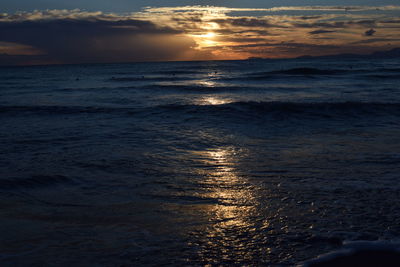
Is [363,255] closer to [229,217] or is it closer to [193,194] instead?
[229,217]

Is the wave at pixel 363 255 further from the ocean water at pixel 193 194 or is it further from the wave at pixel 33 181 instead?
the wave at pixel 33 181

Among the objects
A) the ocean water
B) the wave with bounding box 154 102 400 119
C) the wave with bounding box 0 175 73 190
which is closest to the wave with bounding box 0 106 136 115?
the wave with bounding box 154 102 400 119

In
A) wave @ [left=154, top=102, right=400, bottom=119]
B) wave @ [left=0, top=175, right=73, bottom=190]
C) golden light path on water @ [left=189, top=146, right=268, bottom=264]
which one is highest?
golden light path on water @ [left=189, top=146, right=268, bottom=264]

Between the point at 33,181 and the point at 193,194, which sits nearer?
the point at 193,194

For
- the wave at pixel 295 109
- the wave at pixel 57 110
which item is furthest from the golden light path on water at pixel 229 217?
the wave at pixel 57 110

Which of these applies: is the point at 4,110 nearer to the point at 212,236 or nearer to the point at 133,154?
the point at 133,154

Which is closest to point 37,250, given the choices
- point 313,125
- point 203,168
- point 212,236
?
point 212,236

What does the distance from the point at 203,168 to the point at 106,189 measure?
1.95 meters

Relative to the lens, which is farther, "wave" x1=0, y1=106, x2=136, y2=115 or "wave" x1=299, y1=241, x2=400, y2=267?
"wave" x1=0, y1=106, x2=136, y2=115

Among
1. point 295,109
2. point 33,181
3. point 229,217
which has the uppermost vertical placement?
point 229,217

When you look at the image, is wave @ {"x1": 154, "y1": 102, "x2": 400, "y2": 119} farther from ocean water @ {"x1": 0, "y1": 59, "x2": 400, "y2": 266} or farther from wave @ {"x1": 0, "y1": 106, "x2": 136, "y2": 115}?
ocean water @ {"x1": 0, "y1": 59, "x2": 400, "y2": 266}

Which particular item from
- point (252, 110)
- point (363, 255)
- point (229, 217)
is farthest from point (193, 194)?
point (252, 110)

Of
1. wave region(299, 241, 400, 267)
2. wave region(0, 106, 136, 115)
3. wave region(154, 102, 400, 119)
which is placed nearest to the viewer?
wave region(299, 241, 400, 267)

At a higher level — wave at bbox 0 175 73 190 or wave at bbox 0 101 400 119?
wave at bbox 0 175 73 190
